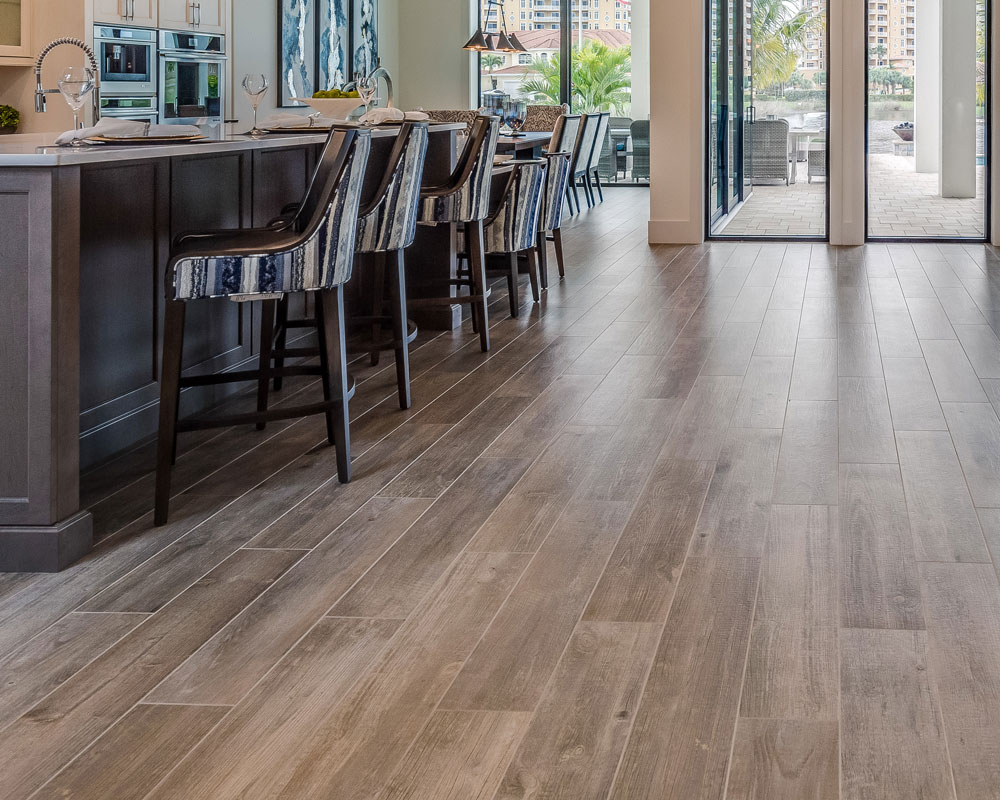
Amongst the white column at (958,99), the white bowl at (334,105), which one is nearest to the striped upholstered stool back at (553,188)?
the white bowl at (334,105)

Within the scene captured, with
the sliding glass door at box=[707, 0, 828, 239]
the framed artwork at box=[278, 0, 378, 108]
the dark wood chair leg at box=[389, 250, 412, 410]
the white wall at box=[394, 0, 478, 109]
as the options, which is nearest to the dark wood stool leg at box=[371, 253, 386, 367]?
the dark wood chair leg at box=[389, 250, 412, 410]

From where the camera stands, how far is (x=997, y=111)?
29.0 feet

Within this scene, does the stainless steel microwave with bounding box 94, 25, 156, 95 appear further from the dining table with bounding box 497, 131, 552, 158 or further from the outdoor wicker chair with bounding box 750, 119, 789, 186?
the outdoor wicker chair with bounding box 750, 119, 789, 186

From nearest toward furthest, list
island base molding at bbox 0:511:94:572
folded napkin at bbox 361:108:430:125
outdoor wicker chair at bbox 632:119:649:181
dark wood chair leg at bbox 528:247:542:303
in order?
island base molding at bbox 0:511:94:572 < folded napkin at bbox 361:108:430:125 < dark wood chair leg at bbox 528:247:542:303 < outdoor wicker chair at bbox 632:119:649:181

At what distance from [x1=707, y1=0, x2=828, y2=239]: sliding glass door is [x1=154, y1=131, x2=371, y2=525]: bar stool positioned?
658 cm

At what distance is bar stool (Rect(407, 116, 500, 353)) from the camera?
16.5 ft

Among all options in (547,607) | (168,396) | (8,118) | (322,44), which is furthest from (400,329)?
(322,44)

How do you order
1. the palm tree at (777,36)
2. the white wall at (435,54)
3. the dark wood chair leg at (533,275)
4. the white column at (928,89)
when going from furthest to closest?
the white wall at (435,54) < the palm tree at (777,36) < the white column at (928,89) < the dark wood chair leg at (533,275)

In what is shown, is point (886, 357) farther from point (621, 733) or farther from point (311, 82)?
point (311, 82)

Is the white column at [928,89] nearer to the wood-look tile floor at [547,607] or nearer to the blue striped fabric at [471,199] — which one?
the blue striped fabric at [471,199]

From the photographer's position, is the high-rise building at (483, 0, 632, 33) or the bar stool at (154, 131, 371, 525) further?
the high-rise building at (483, 0, 632, 33)

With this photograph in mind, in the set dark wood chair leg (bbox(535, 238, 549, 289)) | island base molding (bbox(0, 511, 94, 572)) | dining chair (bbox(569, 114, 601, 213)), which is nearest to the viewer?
island base molding (bbox(0, 511, 94, 572))

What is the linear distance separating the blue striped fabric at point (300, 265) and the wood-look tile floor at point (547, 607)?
551mm

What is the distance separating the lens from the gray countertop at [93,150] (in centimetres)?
256
